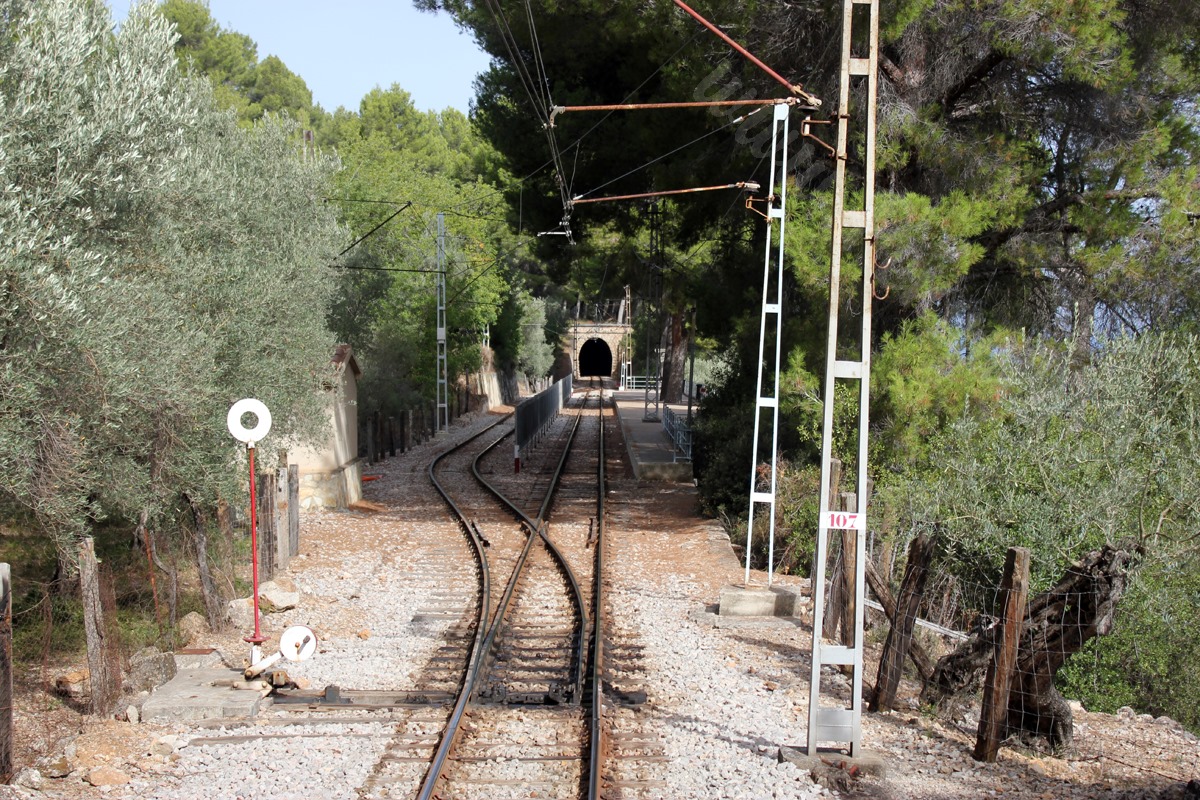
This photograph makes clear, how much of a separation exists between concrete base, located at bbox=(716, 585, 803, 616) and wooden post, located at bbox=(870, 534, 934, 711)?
106 inches

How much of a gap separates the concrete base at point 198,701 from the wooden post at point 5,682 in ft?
4.38

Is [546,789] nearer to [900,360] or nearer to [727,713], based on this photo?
[727,713]

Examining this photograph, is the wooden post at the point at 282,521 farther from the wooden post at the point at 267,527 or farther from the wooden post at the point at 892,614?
the wooden post at the point at 892,614

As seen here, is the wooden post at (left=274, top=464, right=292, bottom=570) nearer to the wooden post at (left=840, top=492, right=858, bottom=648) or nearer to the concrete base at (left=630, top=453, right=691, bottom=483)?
the wooden post at (left=840, top=492, right=858, bottom=648)

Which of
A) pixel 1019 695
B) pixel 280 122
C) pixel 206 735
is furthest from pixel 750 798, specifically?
pixel 280 122

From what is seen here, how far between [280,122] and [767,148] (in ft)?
27.5

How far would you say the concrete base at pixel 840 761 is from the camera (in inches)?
273

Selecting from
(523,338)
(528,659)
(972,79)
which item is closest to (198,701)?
(528,659)

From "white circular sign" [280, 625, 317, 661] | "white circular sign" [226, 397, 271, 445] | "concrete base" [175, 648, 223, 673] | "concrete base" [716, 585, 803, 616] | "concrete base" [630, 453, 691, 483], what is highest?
"white circular sign" [226, 397, 271, 445]

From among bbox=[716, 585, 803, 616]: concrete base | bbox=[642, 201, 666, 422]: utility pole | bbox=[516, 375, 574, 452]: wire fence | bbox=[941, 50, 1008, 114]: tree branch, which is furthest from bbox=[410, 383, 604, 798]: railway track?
bbox=[941, 50, 1008, 114]: tree branch

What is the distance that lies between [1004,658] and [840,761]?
131cm

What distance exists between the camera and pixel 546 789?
22.0 ft

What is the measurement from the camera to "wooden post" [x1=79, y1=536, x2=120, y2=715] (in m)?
7.82

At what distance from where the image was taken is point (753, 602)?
37.1 feet
